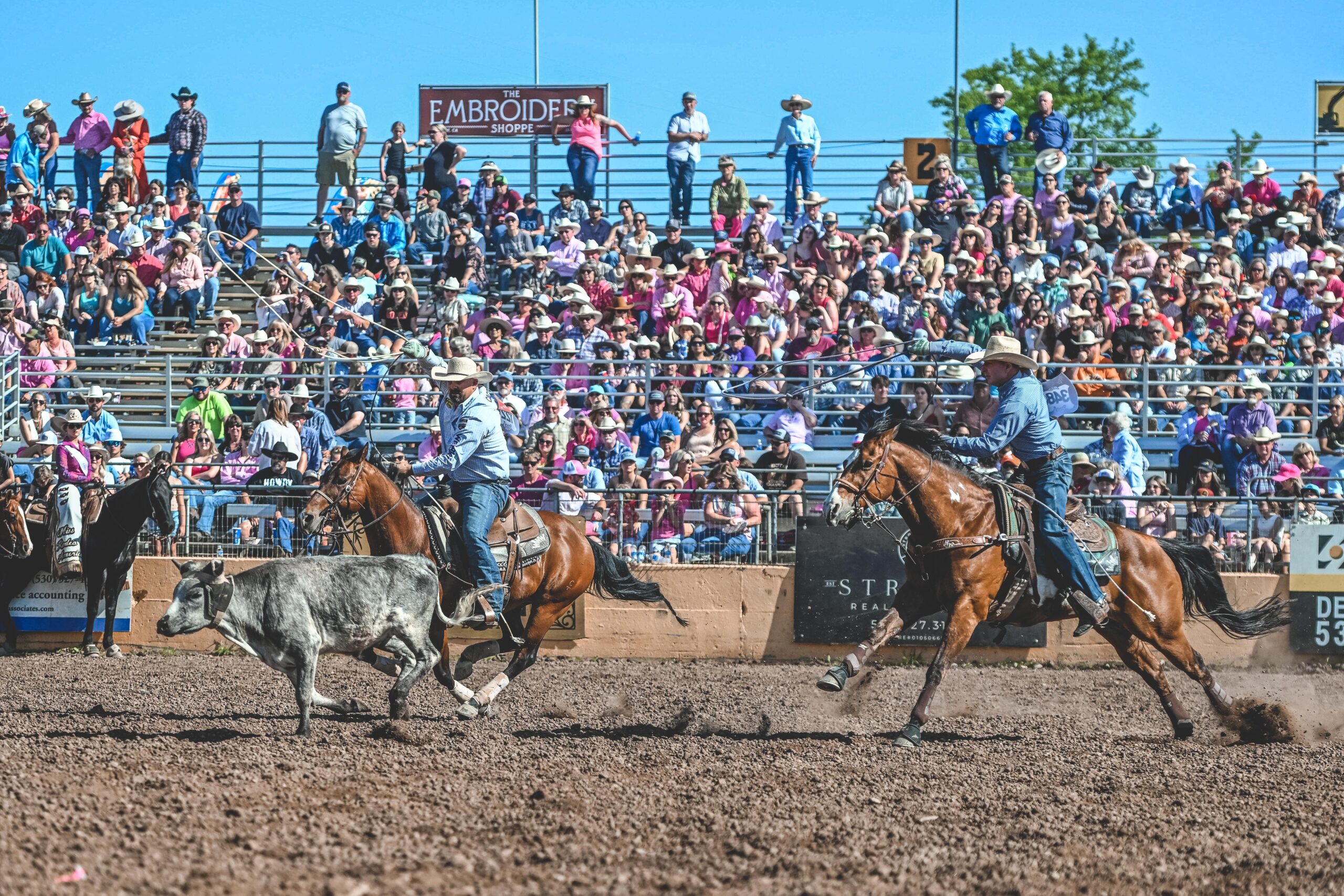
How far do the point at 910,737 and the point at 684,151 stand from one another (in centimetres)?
1550

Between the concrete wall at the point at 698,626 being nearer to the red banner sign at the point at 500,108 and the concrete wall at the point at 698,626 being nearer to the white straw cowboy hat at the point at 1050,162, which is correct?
the white straw cowboy hat at the point at 1050,162

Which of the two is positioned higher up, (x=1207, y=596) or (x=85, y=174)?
(x=85, y=174)

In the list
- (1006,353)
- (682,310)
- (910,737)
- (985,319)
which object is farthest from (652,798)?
(682,310)

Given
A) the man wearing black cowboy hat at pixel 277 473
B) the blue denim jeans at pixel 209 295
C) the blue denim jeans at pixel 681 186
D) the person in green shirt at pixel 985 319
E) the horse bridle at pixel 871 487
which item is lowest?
the man wearing black cowboy hat at pixel 277 473

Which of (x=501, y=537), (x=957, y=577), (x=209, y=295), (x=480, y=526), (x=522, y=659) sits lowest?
(x=522, y=659)

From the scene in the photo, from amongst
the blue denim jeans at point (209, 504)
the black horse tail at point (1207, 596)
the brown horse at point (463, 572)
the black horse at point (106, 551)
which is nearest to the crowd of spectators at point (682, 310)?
the blue denim jeans at point (209, 504)

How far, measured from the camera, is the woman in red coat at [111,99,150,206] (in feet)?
78.8

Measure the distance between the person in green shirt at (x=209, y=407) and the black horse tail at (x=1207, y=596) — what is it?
11.2 m

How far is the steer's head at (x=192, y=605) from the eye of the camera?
9211 mm

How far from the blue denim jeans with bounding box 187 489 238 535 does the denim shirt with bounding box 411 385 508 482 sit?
17.6 ft

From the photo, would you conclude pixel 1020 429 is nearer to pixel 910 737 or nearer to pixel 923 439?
pixel 923 439

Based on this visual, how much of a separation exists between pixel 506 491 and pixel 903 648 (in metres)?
5.76

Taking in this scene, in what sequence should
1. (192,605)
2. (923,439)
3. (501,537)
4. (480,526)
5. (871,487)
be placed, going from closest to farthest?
(192,605)
(871,487)
(923,439)
(480,526)
(501,537)

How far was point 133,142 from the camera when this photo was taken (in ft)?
79.9
